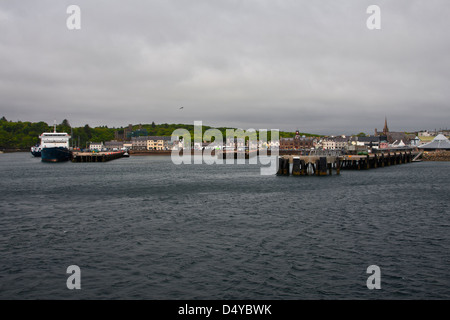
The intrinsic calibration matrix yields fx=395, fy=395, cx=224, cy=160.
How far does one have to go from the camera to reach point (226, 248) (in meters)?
Result: 21.8

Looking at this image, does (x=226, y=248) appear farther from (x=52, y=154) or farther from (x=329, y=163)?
(x=52, y=154)

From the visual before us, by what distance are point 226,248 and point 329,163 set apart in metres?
55.3

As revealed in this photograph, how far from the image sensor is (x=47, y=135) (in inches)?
5950

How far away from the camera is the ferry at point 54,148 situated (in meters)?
132

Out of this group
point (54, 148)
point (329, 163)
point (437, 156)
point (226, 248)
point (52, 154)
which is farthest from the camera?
point (437, 156)

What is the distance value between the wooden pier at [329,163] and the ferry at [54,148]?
3160 inches

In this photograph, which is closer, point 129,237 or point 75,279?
point 75,279

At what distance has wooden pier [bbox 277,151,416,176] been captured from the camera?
234 ft

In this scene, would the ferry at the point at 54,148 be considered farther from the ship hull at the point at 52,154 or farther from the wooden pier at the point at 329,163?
the wooden pier at the point at 329,163

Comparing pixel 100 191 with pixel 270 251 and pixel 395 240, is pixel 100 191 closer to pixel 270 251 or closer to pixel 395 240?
pixel 270 251

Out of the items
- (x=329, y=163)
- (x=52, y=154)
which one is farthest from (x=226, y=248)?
(x=52, y=154)

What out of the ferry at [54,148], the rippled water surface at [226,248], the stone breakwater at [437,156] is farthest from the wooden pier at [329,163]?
the ferry at [54,148]
